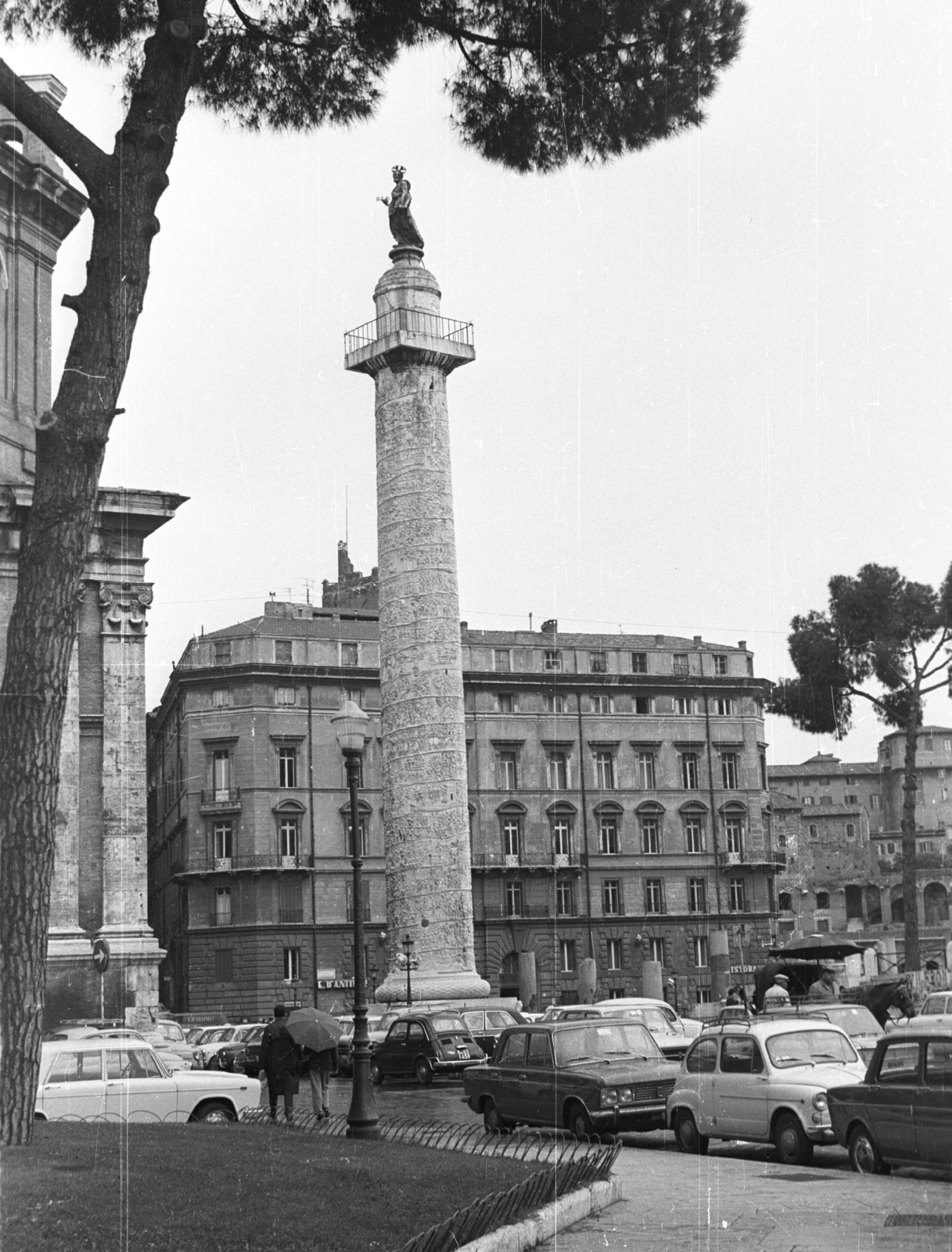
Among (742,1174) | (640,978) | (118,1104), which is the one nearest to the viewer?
(742,1174)

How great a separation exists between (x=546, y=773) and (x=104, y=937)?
32193 mm

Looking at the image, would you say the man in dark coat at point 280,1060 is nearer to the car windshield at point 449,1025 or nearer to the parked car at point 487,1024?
the car windshield at point 449,1025

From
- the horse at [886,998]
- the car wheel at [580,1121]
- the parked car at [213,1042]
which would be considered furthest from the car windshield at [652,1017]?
the parked car at [213,1042]

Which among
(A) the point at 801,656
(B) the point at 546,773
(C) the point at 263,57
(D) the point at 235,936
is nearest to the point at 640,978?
(B) the point at 546,773

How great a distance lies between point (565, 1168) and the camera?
9.99 metres

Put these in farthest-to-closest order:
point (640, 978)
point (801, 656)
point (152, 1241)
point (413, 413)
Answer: point (640, 978) < point (801, 656) < point (413, 413) < point (152, 1241)

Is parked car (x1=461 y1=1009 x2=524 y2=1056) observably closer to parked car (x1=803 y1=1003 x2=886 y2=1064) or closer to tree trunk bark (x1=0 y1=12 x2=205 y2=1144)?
parked car (x1=803 y1=1003 x2=886 y2=1064)

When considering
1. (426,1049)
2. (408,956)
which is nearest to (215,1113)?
(426,1049)

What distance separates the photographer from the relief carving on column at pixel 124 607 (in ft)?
98.5

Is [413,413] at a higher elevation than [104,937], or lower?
higher

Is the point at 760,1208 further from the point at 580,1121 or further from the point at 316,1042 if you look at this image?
the point at 316,1042

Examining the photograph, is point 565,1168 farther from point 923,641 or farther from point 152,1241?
point 923,641

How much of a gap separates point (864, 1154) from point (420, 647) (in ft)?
73.5

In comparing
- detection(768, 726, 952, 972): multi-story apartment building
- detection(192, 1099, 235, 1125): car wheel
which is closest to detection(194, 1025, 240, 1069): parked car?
detection(192, 1099, 235, 1125): car wheel
